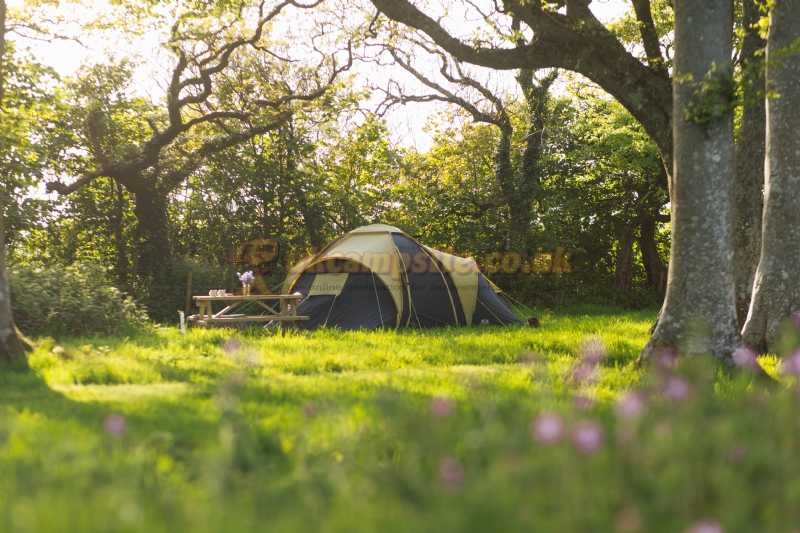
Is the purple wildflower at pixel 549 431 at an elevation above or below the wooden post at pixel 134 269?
below

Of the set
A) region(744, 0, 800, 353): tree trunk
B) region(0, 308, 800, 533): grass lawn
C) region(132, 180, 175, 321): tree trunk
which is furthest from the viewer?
region(132, 180, 175, 321): tree trunk

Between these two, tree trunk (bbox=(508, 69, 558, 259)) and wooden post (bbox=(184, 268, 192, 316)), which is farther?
tree trunk (bbox=(508, 69, 558, 259))

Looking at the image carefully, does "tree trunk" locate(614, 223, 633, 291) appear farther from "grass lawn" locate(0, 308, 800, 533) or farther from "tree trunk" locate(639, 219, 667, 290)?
"grass lawn" locate(0, 308, 800, 533)

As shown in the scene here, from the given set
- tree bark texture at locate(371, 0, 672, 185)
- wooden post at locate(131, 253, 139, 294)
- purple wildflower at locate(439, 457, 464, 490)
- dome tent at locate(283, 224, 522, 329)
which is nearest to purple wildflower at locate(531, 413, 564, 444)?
purple wildflower at locate(439, 457, 464, 490)

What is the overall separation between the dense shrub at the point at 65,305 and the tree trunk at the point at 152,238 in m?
5.23

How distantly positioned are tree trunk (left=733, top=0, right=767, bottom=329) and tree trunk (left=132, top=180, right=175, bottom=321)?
11.5 m

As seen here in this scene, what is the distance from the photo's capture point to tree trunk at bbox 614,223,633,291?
62.4ft

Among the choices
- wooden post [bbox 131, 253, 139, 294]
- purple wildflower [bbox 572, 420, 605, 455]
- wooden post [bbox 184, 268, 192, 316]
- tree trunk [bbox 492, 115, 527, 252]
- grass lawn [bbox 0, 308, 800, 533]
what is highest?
tree trunk [bbox 492, 115, 527, 252]

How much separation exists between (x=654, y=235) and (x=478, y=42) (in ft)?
47.6

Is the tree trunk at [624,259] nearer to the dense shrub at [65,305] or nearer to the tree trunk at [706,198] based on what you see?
the tree trunk at [706,198]

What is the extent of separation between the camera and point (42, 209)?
14.0 m

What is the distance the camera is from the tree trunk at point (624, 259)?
19031 mm

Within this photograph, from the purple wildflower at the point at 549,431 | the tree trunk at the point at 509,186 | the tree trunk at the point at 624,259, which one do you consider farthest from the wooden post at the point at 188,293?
the purple wildflower at the point at 549,431

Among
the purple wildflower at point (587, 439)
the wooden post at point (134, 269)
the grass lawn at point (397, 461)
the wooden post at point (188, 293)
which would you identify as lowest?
the grass lawn at point (397, 461)
